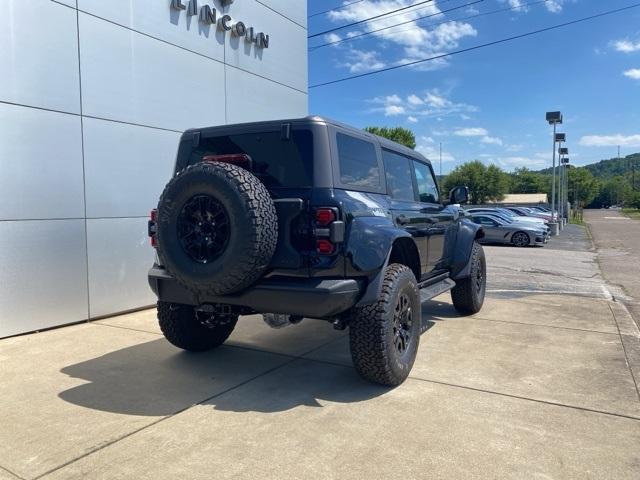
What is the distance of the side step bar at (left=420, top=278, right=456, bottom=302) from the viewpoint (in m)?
4.81

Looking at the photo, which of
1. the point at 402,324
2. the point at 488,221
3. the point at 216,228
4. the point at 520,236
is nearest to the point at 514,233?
the point at 520,236

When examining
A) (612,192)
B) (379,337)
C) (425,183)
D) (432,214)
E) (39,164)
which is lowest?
(379,337)

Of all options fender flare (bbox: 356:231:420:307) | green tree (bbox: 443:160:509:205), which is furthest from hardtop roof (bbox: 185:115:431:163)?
green tree (bbox: 443:160:509:205)

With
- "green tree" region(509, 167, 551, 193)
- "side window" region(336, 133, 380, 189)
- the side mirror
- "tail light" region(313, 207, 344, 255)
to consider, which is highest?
"green tree" region(509, 167, 551, 193)

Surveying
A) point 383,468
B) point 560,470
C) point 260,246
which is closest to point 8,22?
point 260,246

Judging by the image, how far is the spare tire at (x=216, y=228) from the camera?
342 centimetres

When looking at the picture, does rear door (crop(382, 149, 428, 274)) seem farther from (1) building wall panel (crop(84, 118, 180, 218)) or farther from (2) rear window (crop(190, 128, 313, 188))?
(1) building wall panel (crop(84, 118, 180, 218))

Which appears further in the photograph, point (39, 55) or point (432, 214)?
point (39, 55)

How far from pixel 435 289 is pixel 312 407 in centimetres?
215

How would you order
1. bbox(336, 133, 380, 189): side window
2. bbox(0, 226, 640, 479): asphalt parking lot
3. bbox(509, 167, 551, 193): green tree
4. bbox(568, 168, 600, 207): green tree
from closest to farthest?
bbox(0, 226, 640, 479): asphalt parking lot < bbox(336, 133, 380, 189): side window < bbox(568, 168, 600, 207): green tree < bbox(509, 167, 551, 193): green tree

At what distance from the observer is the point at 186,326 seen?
Answer: 4.78 meters

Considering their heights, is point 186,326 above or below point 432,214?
below

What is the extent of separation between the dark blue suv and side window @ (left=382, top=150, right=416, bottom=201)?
34 centimetres

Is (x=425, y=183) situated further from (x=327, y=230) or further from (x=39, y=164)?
(x=39, y=164)
